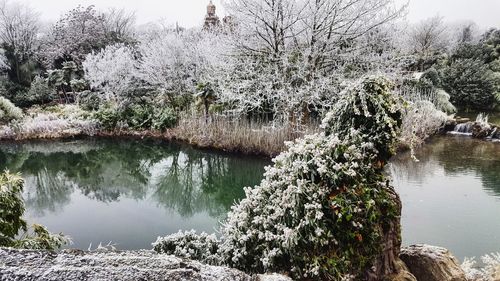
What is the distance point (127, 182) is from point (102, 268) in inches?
333

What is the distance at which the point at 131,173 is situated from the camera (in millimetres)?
10195

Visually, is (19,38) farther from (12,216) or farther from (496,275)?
(496,275)

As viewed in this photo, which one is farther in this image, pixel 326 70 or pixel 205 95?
pixel 205 95

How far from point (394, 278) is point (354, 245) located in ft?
1.66

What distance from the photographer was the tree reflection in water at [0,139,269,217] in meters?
7.96

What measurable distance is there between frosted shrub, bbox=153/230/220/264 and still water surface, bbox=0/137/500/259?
8.46 feet

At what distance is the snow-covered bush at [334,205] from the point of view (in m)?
2.31

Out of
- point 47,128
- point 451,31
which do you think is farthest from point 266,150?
point 451,31

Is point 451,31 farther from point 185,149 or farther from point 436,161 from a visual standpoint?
point 185,149

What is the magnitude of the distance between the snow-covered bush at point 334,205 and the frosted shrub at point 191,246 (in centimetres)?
29

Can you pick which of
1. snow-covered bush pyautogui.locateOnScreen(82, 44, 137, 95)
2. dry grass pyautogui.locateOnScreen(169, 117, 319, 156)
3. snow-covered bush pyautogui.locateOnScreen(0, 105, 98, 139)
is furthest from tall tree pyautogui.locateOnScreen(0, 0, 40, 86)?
dry grass pyautogui.locateOnScreen(169, 117, 319, 156)

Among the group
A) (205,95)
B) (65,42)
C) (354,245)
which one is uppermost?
(65,42)

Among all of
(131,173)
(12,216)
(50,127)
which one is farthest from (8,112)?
(12,216)

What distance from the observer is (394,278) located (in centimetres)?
256
